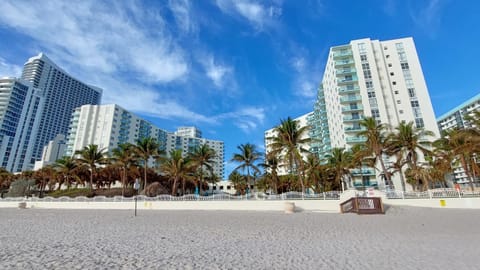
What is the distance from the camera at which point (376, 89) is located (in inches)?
1832

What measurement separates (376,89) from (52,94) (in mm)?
167334

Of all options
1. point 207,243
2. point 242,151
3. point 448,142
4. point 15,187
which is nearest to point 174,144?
point 15,187

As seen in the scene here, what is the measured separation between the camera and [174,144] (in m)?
112

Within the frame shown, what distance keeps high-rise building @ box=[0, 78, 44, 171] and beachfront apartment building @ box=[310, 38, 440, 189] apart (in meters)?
130

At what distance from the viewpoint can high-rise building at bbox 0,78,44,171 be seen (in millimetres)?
98500

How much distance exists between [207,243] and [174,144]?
109884 mm

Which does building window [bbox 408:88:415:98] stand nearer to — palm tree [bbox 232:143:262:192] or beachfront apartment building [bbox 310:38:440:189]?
beachfront apartment building [bbox 310:38:440:189]

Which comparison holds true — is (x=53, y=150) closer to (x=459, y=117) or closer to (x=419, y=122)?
(x=419, y=122)

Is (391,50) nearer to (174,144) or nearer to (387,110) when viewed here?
(387,110)

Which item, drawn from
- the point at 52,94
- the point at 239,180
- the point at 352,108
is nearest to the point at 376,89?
the point at 352,108

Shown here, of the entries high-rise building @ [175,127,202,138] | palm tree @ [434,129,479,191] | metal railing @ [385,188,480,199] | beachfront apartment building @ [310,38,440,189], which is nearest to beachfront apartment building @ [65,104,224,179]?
high-rise building @ [175,127,202,138]

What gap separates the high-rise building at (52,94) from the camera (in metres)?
125

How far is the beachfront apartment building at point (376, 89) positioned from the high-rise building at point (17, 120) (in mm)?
129727

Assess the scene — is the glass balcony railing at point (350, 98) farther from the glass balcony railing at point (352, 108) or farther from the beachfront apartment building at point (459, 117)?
the beachfront apartment building at point (459, 117)
